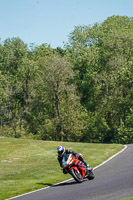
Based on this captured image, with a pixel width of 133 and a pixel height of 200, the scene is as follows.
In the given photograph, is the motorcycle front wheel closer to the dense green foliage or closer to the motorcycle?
the motorcycle

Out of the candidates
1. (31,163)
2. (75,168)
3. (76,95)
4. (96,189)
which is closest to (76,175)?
(75,168)

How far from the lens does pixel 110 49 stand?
78.8m

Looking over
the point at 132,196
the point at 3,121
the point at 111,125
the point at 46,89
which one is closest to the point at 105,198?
the point at 132,196

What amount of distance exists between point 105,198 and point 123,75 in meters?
54.6

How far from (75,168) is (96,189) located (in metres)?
2.95

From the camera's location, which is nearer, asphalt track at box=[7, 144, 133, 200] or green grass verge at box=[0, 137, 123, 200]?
asphalt track at box=[7, 144, 133, 200]

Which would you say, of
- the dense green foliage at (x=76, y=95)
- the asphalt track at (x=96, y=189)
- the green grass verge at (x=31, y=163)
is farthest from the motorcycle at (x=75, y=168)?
the dense green foliage at (x=76, y=95)

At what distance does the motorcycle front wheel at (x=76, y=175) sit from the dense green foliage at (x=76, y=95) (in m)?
45.7

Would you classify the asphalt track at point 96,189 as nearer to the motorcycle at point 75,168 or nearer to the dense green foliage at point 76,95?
the motorcycle at point 75,168

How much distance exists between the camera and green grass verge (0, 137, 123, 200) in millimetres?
19625

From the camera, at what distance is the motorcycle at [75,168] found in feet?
59.7

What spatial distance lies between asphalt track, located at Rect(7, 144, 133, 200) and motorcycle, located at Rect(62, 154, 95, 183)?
0.98ft

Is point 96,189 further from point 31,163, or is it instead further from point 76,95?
point 76,95

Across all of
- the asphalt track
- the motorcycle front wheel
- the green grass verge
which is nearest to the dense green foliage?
the green grass verge
